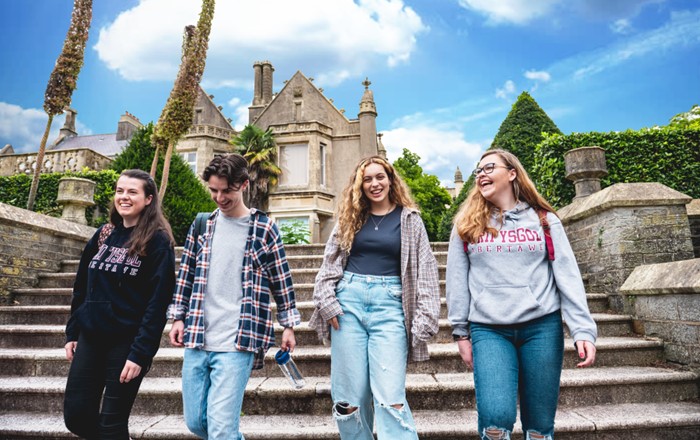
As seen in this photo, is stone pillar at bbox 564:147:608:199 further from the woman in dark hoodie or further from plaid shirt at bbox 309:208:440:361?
the woman in dark hoodie

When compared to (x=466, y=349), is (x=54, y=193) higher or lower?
higher

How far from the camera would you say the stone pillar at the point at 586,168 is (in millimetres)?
5051

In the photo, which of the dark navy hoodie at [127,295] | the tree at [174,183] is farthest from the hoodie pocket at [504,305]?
the tree at [174,183]

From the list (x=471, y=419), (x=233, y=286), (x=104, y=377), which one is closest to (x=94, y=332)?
(x=104, y=377)

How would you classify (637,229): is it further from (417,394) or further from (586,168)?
(417,394)

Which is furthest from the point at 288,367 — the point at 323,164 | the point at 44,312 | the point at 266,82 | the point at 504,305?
the point at 266,82

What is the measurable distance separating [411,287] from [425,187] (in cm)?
2898

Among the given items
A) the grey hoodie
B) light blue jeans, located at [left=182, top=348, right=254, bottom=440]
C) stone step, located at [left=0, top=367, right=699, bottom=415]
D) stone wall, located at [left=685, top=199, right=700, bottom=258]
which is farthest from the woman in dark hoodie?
stone wall, located at [left=685, top=199, right=700, bottom=258]

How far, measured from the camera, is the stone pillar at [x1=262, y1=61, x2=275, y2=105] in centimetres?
2372

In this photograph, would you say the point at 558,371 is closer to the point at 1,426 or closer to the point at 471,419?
the point at 471,419

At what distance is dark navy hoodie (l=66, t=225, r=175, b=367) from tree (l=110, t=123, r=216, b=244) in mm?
7910

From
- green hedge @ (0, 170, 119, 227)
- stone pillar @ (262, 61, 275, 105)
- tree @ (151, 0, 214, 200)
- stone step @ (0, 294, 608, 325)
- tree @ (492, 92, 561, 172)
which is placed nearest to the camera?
stone step @ (0, 294, 608, 325)

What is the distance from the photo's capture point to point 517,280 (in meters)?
1.93

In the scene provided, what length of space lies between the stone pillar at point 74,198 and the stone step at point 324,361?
3349 millimetres
